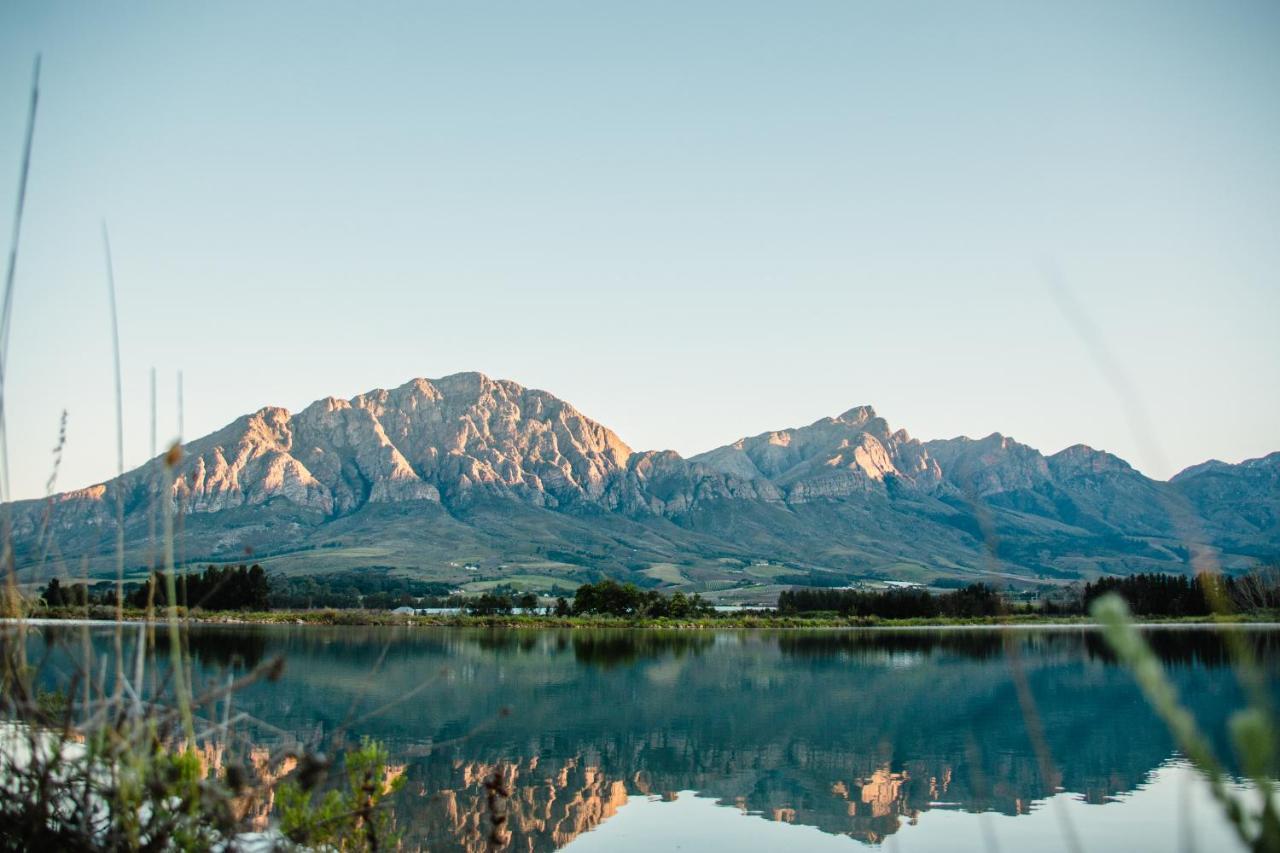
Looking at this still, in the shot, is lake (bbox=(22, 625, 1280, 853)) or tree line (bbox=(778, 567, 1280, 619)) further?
tree line (bbox=(778, 567, 1280, 619))

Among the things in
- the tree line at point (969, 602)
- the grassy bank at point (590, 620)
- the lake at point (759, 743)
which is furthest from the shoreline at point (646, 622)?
the lake at point (759, 743)

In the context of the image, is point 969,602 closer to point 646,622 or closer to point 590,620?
→ point 646,622

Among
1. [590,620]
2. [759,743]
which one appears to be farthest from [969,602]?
[759,743]

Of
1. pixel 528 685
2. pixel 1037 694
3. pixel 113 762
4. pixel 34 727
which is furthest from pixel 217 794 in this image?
pixel 1037 694

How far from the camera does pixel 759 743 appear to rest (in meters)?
34.6

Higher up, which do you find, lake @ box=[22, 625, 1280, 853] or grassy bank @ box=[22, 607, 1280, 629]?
lake @ box=[22, 625, 1280, 853]

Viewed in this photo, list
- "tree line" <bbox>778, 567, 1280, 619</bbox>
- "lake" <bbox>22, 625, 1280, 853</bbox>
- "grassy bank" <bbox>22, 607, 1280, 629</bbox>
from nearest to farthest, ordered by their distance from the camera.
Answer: "lake" <bbox>22, 625, 1280, 853</bbox> → "grassy bank" <bbox>22, 607, 1280, 629</bbox> → "tree line" <bbox>778, 567, 1280, 619</bbox>

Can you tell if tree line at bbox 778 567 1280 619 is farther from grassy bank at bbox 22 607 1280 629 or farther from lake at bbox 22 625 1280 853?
lake at bbox 22 625 1280 853

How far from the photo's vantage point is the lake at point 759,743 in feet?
69.3

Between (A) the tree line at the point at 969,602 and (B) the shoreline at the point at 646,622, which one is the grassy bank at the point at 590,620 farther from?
(A) the tree line at the point at 969,602

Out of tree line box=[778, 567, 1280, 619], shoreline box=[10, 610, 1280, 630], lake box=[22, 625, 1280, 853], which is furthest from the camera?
tree line box=[778, 567, 1280, 619]

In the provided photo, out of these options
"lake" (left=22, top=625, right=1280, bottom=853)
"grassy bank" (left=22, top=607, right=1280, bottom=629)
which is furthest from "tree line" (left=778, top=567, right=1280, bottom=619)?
"lake" (left=22, top=625, right=1280, bottom=853)

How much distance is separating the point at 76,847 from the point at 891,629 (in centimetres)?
12699

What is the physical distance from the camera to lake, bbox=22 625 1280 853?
21.1m
